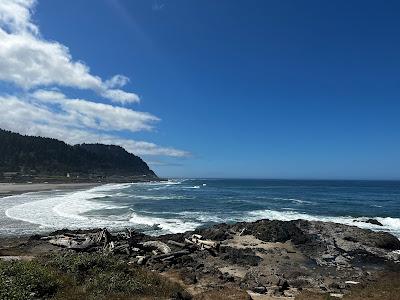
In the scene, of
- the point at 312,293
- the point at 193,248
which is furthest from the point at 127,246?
the point at 312,293

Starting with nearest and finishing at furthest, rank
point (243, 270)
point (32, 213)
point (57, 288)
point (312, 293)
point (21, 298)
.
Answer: point (21, 298) → point (57, 288) → point (312, 293) → point (243, 270) → point (32, 213)

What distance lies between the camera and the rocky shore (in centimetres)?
2100

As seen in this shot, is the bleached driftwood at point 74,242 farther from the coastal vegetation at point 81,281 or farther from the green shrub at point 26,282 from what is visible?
the green shrub at point 26,282

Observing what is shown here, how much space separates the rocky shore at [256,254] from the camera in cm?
2100

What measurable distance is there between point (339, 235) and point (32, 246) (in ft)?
76.8

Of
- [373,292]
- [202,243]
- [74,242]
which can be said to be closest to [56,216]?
[74,242]

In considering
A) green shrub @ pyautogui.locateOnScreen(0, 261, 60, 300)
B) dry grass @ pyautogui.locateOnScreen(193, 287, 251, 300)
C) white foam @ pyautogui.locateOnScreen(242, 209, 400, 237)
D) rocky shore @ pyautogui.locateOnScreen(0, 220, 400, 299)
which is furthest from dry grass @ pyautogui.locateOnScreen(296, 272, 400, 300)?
white foam @ pyautogui.locateOnScreen(242, 209, 400, 237)

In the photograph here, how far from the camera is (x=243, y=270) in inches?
942

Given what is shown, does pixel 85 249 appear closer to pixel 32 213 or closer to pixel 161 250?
pixel 161 250

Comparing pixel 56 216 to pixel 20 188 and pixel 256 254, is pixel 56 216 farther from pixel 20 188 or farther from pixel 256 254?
pixel 20 188

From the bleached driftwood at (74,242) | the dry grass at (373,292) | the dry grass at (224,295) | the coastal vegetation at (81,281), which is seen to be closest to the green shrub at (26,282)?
the coastal vegetation at (81,281)

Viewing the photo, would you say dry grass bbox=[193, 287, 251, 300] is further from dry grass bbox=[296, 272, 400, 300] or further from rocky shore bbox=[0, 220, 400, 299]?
dry grass bbox=[296, 272, 400, 300]

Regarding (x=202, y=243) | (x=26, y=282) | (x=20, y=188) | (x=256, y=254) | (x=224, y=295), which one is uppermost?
(x=20, y=188)

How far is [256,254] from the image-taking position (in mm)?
27234
